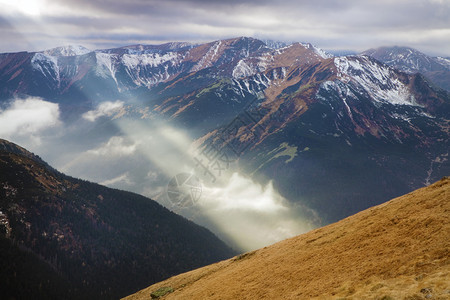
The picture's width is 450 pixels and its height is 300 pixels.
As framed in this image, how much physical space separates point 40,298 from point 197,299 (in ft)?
477

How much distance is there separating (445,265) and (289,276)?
75.5 ft

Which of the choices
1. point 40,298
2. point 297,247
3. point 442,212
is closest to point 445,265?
point 442,212

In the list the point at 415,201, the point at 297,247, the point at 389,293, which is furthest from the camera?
the point at 297,247

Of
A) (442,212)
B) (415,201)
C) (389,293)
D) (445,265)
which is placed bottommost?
(389,293)

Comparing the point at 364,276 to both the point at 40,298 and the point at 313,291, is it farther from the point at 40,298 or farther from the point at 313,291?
the point at 40,298

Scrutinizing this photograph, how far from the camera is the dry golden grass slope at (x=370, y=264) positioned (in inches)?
1247

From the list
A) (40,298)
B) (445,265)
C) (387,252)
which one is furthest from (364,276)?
(40,298)

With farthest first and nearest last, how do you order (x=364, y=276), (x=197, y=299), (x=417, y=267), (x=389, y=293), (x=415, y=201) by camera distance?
1. (x=197, y=299)
2. (x=415, y=201)
3. (x=364, y=276)
4. (x=417, y=267)
5. (x=389, y=293)

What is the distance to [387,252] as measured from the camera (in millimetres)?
39812

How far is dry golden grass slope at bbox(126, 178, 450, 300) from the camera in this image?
104 ft

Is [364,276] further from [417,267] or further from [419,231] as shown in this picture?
[419,231]

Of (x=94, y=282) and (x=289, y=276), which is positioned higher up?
(x=94, y=282)

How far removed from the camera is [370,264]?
128 ft

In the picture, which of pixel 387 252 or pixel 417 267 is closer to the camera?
pixel 417 267
